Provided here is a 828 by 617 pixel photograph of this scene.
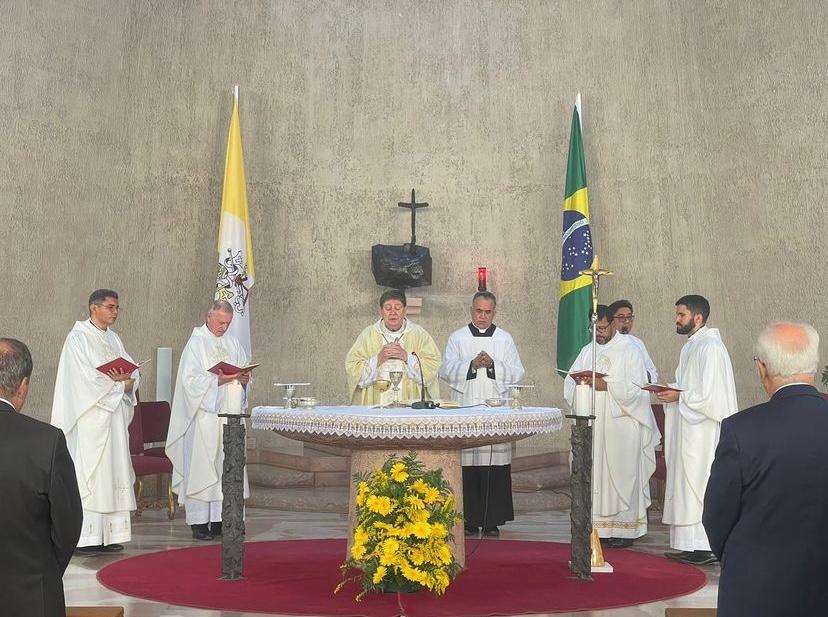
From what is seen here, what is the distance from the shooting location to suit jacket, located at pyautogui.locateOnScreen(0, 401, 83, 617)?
307 cm

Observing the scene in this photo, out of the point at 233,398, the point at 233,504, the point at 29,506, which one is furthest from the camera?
the point at 233,398

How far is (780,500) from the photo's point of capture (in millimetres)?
3100

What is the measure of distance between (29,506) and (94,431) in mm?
4465

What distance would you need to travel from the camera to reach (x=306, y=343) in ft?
38.0

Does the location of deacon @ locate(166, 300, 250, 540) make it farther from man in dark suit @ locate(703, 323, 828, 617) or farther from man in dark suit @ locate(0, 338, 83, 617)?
man in dark suit @ locate(703, 323, 828, 617)

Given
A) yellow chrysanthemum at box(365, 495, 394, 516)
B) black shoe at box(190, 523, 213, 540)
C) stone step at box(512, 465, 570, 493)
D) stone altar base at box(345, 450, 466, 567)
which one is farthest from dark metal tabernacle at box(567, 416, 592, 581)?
stone step at box(512, 465, 570, 493)

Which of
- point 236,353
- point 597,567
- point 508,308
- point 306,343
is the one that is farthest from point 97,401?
point 508,308

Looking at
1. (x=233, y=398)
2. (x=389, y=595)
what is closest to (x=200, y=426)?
(x=233, y=398)

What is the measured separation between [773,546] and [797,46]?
7728mm

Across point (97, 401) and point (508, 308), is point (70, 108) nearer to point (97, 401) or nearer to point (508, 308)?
point (97, 401)

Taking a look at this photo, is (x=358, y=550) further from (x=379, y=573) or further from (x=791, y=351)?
(x=791, y=351)

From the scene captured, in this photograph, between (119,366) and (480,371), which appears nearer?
(119,366)

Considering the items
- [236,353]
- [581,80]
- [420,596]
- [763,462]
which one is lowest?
[420,596]

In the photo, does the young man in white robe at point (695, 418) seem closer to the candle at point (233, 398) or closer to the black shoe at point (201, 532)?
the candle at point (233, 398)
